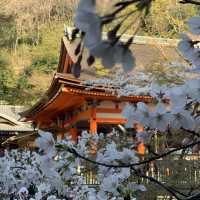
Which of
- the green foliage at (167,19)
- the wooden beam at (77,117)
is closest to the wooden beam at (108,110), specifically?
the wooden beam at (77,117)

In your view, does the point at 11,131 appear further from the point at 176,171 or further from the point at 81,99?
the point at 176,171

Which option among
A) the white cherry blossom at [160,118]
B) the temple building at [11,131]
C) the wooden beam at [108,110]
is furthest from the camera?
the temple building at [11,131]

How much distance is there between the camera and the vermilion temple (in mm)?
10500

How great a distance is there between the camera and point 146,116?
4.15 ft

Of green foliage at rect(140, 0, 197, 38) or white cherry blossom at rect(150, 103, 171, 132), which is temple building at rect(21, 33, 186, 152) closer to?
green foliage at rect(140, 0, 197, 38)

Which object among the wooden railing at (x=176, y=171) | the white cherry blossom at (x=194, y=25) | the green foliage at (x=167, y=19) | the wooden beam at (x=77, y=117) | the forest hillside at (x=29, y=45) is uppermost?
the forest hillside at (x=29, y=45)

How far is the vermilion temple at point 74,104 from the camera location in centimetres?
1050

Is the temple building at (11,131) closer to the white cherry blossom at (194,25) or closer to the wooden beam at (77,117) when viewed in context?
the wooden beam at (77,117)

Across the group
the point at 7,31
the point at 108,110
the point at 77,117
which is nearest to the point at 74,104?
the point at 77,117

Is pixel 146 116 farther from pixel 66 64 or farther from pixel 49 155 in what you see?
pixel 66 64

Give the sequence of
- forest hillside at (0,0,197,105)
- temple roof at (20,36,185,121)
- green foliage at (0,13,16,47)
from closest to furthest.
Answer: temple roof at (20,36,185,121) → forest hillside at (0,0,197,105) → green foliage at (0,13,16,47)

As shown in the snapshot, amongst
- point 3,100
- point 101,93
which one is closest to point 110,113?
point 101,93

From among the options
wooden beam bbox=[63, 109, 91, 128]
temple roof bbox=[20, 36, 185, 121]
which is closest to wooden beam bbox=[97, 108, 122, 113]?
wooden beam bbox=[63, 109, 91, 128]

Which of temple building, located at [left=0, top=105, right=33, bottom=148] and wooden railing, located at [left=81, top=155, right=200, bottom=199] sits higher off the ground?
temple building, located at [left=0, top=105, right=33, bottom=148]
